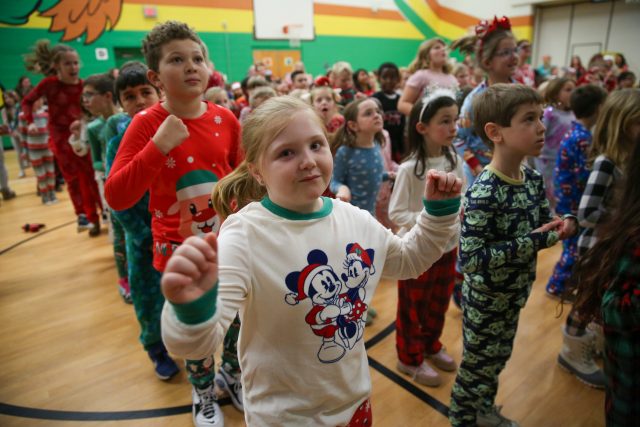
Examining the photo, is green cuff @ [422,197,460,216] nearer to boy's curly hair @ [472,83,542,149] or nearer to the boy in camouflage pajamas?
the boy in camouflage pajamas

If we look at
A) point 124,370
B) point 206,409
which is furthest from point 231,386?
point 124,370

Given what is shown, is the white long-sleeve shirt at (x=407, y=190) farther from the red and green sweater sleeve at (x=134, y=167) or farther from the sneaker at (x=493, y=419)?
the red and green sweater sleeve at (x=134, y=167)

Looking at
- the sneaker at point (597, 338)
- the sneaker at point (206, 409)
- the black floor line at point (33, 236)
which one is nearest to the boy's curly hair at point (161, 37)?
the sneaker at point (206, 409)

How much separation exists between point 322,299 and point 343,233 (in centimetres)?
18

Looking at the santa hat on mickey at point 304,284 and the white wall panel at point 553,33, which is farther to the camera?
the white wall panel at point 553,33

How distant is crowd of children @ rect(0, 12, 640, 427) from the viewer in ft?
3.18

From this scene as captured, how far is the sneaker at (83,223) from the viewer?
4.89m

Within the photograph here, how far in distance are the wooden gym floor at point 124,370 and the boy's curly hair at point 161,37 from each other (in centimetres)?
177

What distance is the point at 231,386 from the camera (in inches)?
84.4

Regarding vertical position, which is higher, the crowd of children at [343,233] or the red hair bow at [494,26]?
the red hair bow at [494,26]

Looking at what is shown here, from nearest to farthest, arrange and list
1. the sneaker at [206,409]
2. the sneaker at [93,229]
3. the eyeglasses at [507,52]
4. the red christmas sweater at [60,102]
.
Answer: the sneaker at [206,409], the eyeglasses at [507,52], the red christmas sweater at [60,102], the sneaker at [93,229]

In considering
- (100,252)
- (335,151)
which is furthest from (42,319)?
(335,151)

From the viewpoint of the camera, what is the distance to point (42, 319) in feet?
10.1

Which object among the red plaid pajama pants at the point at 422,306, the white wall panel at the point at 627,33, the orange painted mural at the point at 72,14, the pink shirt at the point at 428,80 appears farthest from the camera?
the white wall panel at the point at 627,33
